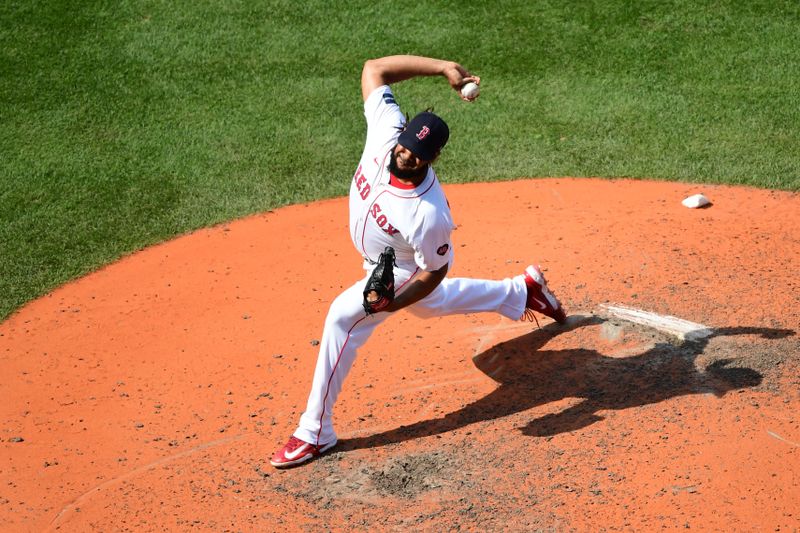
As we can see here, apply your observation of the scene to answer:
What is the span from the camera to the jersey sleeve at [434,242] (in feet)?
15.9

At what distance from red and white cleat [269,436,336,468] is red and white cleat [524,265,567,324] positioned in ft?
5.43

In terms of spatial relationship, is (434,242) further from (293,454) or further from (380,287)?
(293,454)

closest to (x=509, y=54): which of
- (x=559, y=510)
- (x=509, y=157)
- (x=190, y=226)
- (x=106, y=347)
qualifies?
(x=509, y=157)

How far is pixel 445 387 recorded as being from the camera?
5.77 metres

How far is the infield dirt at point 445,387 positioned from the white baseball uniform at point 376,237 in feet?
1.30

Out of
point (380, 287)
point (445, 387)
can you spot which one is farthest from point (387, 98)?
point (445, 387)

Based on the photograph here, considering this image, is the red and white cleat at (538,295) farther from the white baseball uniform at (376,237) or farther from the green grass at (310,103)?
the green grass at (310,103)

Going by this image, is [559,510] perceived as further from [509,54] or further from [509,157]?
[509,54]

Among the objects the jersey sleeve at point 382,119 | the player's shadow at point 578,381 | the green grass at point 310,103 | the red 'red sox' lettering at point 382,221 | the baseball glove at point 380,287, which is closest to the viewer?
the baseball glove at point 380,287

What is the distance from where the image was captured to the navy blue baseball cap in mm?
4816

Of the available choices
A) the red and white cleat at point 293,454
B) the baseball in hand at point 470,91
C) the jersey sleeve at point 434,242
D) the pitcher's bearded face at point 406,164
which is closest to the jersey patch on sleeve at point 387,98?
the baseball in hand at point 470,91

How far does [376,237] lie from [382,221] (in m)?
0.14

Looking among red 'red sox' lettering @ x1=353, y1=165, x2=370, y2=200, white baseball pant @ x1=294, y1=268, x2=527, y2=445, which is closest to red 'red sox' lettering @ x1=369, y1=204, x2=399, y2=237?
red 'red sox' lettering @ x1=353, y1=165, x2=370, y2=200

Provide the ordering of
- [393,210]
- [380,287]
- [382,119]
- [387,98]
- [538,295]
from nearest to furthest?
[380,287], [393,210], [382,119], [387,98], [538,295]
